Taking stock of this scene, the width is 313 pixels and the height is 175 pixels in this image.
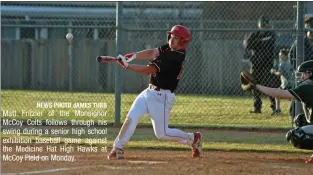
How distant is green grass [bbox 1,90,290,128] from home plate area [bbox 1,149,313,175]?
3.45 meters

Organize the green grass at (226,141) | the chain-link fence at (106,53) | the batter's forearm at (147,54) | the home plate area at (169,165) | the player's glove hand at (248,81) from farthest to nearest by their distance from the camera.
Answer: the chain-link fence at (106,53), the green grass at (226,141), the batter's forearm at (147,54), the player's glove hand at (248,81), the home plate area at (169,165)

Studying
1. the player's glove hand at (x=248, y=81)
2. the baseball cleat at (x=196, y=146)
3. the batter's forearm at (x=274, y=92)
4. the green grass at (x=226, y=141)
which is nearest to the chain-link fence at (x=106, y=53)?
the green grass at (x=226, y=141)

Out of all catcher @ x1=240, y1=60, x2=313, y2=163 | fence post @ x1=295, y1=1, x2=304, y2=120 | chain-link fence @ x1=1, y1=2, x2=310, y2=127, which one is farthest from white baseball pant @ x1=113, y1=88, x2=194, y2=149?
chain-link fence @ x1=1, y1=2, x2=310, y2=127

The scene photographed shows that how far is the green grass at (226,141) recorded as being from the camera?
33.3ft

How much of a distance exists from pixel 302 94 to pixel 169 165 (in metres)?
1.70

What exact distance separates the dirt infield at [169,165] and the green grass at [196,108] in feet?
11.2

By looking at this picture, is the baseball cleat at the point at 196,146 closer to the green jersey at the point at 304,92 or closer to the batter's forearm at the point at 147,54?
the batter's forearm at the point at 147,54

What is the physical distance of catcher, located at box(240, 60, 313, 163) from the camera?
8148 millimetres

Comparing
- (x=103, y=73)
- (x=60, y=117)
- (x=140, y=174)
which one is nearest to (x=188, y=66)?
(x=103, y=73)

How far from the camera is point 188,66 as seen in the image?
21.2 m

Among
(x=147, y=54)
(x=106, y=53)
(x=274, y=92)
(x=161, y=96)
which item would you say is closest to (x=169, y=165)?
(x=161, y=96)

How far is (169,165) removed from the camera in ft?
27.1

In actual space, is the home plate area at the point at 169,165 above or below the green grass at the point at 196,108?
below

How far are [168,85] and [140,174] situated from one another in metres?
1.57
